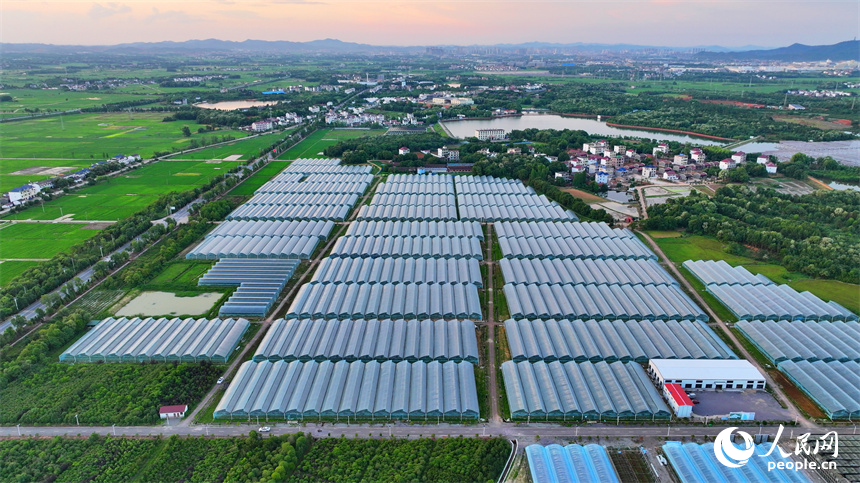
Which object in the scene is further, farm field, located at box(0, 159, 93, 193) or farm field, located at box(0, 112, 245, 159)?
farm field, located at box(0, 112, 245, 159)

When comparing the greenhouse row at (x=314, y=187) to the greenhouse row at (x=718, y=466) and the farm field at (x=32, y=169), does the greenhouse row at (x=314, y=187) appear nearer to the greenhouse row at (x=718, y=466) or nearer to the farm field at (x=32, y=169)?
the farm field at (x=32, y=169)

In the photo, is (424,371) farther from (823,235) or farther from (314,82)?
(314,82)

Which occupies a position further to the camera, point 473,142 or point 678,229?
point 473,142

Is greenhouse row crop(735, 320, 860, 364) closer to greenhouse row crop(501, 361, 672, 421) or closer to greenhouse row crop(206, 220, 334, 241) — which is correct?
greenhouse row crop(501, 361, 672, 421)

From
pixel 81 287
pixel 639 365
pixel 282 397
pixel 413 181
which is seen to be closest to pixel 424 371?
pixel 282 397

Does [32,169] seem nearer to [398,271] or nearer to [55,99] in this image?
[398,271]

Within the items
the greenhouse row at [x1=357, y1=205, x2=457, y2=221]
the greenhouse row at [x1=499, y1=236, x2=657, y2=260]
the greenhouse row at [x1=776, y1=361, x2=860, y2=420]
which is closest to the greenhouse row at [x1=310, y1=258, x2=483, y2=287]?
the greenhouse row at [x1=499, y1=236, x2=657, y2=260]

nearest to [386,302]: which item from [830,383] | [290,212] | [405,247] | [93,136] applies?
[405,247]

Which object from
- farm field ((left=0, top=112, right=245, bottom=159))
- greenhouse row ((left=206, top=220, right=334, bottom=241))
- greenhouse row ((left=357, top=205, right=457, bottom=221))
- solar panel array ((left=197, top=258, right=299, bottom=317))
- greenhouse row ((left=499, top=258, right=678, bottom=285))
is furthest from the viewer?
farm field ((left=0, top=112, right=245, bottom=159))
